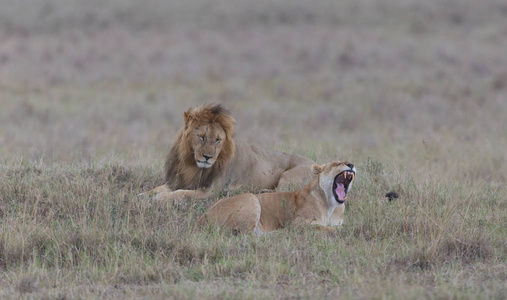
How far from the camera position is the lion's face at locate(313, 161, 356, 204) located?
25.1ft

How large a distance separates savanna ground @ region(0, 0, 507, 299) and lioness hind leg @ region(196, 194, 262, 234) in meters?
0.18

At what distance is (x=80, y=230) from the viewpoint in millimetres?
6984

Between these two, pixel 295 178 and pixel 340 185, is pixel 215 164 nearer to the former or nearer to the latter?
pixel 295 178

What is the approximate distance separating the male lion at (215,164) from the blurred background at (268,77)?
113 cm

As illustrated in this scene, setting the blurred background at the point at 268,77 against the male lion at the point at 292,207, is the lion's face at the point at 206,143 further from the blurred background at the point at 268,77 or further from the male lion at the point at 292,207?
the blurred background at the point at 268,77

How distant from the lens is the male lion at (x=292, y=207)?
7465 millimetres

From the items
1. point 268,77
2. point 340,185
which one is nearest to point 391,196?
point 340,185

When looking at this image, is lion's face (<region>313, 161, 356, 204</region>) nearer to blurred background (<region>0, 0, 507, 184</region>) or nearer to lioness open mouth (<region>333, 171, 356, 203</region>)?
lioness open mouth (<region>333, 171, 356, 203</region>)

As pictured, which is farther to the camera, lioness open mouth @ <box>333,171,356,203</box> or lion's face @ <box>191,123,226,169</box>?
lion's face @ <box>191,123,226,169</box>

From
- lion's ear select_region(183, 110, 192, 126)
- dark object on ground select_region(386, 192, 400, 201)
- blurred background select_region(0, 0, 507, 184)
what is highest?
blurred background select_region(0, 0, 507, 184)

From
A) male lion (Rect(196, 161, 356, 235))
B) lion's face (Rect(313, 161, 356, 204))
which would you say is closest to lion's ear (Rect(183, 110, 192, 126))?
male lion (Rect(196, 161, 356, 235))

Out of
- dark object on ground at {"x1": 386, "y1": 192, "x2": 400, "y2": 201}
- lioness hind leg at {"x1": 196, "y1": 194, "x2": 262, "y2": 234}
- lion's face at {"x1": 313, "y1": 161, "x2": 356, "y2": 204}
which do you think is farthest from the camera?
dark object on ground at {"x1": 386, "y1": 192, "x2": 400, "y2": 201}

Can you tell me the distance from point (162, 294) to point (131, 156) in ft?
16.5

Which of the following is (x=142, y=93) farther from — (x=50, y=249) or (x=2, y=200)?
(x=50, y=249)
